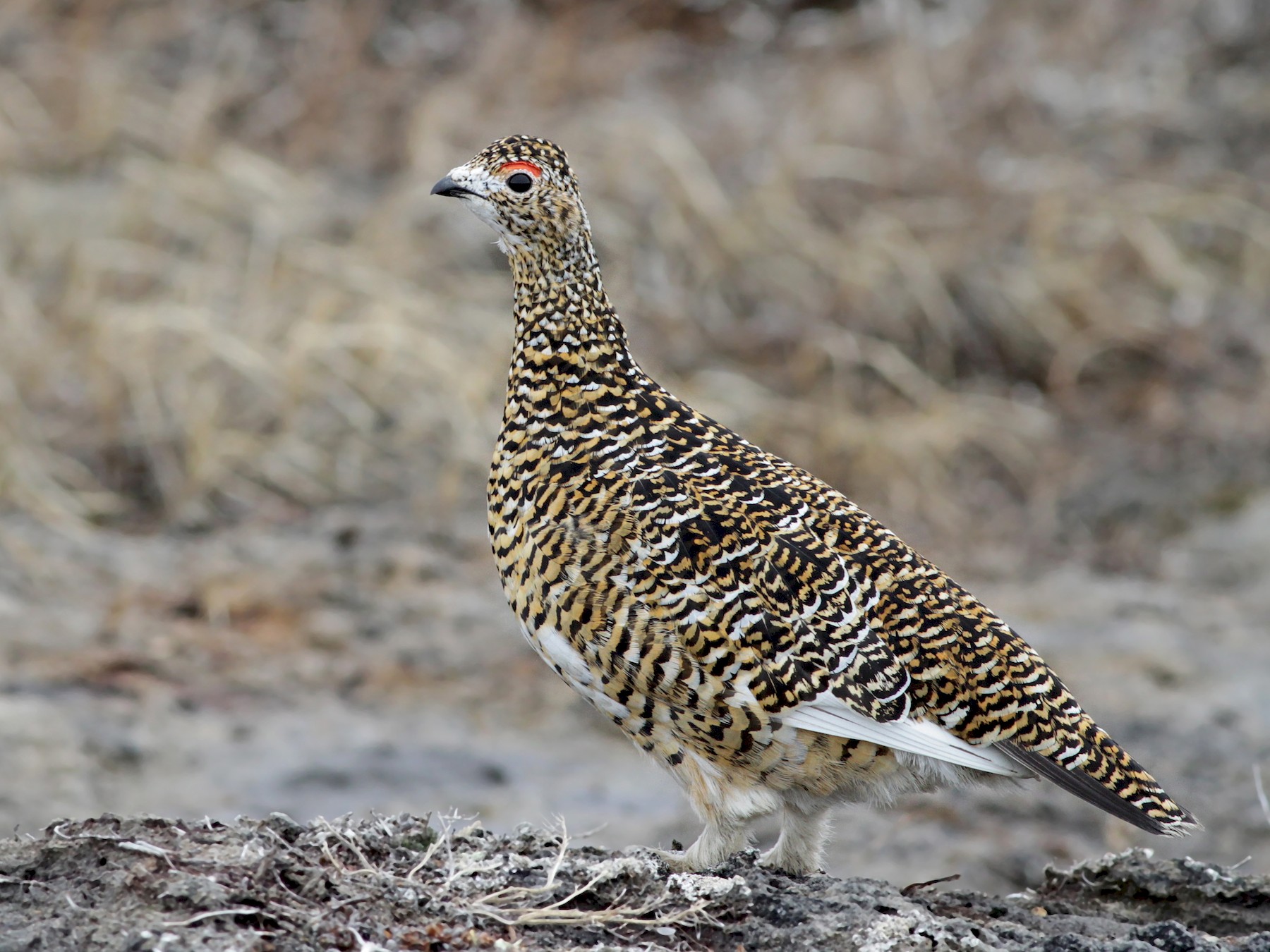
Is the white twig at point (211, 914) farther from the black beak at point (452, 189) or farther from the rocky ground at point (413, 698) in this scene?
the rocky ground at point (413, 698)

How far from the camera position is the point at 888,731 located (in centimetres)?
390

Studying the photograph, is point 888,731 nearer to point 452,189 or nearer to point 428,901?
point 428,901

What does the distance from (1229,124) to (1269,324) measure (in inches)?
A: 107

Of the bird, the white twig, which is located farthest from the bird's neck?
the white twig

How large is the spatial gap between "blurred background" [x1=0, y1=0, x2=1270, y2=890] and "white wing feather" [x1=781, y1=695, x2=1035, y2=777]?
199 cm

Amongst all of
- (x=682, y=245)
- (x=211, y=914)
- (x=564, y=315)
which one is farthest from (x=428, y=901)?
(x=682, y=245)

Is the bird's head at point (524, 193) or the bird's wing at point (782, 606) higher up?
the bird's head at point (524, 193)

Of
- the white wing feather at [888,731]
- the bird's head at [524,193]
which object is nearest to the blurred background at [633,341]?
the white wing feather at [888,731]

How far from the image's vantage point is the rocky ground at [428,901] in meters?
3.18

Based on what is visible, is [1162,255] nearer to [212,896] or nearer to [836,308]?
[836,308]

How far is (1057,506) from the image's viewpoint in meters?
8.91

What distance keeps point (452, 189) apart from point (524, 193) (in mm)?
207

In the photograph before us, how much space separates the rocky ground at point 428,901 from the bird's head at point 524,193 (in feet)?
5.12

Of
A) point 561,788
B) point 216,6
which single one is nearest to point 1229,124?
point 216,6
